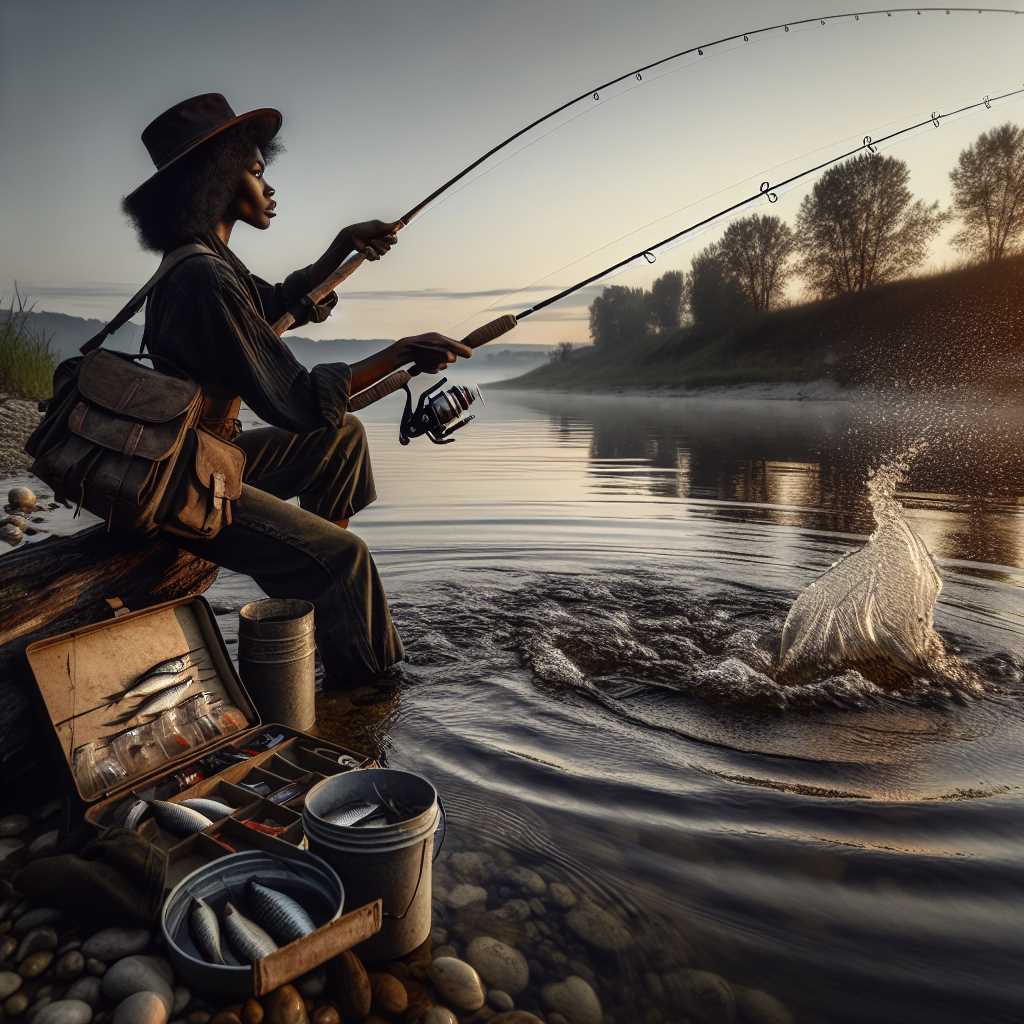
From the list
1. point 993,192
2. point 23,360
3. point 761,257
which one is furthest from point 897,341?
point 23,360

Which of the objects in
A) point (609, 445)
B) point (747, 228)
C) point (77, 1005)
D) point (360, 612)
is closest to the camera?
point (77, 1005)

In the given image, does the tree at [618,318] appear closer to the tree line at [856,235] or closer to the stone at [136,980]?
the tree line at [856,235]

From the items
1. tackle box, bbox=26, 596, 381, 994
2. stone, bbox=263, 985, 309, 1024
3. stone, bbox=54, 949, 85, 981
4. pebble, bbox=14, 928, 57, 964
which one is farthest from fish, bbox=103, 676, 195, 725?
stone, bbox=263, 985, 309, 1024

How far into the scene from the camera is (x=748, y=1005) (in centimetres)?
224

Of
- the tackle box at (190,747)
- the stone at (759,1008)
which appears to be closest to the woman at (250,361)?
the tackle box at (190,747)

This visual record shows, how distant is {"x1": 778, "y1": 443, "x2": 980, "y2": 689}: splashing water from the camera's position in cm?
493

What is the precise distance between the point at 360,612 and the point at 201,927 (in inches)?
88.6

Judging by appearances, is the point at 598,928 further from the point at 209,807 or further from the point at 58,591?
the point at 58,591

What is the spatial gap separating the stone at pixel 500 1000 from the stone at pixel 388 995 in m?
0.25

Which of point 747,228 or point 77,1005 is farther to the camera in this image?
point 747,228

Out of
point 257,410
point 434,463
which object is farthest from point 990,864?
point 434,463

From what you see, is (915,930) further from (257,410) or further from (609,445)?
(609,445)

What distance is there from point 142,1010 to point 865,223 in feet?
217

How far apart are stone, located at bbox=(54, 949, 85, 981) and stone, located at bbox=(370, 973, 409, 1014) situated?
89cm
